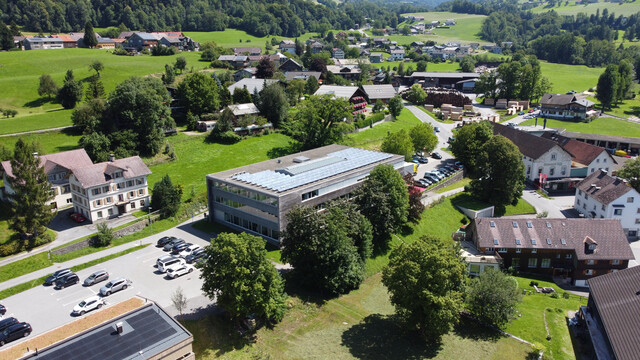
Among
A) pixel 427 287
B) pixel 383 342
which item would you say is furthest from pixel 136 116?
pixel 427 287

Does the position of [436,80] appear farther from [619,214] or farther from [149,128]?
[149,128]

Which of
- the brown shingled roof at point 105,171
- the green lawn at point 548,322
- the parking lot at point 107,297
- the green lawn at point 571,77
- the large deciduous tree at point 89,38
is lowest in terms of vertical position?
the green lawn at point 548,322

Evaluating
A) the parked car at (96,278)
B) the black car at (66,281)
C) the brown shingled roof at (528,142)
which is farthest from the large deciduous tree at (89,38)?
the brown shingled roof at (528,142)

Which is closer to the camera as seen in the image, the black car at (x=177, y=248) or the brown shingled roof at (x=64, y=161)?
the black car at (x=177, y=248)

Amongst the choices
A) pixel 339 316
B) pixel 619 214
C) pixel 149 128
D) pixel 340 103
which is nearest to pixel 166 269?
pixel 339 316

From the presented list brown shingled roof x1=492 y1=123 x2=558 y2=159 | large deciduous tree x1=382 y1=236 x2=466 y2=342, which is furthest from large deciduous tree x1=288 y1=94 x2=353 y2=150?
large deciduous tree x1=382 y1=236 x2=466 y2=342

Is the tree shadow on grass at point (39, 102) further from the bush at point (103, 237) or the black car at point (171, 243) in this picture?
the black car at point (171, 243)
